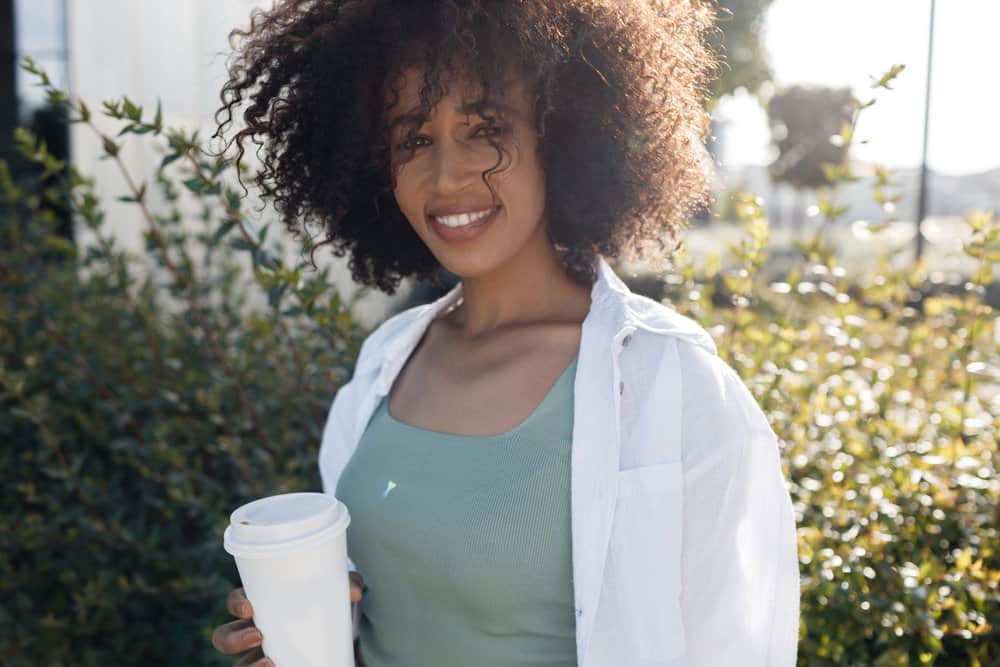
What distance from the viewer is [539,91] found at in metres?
A: 1.52

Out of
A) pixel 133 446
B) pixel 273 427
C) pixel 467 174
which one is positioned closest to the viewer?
pixel 467 174

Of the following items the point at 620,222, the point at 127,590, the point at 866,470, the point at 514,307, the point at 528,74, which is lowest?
the point at 127,590

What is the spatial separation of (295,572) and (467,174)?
75cm

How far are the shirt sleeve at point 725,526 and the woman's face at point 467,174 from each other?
1.67 feet

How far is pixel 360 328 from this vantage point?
240cm

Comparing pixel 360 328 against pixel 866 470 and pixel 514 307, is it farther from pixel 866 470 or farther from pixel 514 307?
pixel 866 470

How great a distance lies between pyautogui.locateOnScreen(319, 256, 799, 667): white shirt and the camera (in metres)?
1.18

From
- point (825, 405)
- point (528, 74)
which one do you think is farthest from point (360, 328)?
point (825, 405)

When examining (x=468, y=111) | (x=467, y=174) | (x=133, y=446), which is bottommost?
(x=133, y=446)

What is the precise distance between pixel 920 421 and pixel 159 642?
7.40 ft

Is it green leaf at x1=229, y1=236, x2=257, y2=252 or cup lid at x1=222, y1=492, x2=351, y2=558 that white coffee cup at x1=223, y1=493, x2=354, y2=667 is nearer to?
cup lid at x1=222, y1=492, x2=351, y2=558

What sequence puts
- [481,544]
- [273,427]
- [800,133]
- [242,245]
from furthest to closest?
[800,133]
[273,427]
[242,245]
[481,544]

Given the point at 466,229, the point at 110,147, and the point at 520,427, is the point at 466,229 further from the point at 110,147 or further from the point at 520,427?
the point at 110,147

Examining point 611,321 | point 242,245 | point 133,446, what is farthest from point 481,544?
point 133,446
